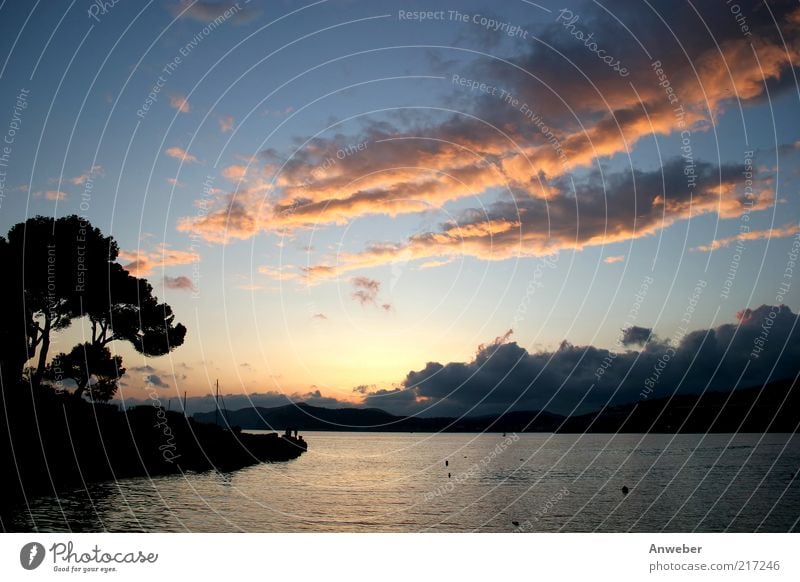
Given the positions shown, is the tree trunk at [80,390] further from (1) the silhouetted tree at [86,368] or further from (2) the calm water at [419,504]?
(2) the calm water at [419,504]

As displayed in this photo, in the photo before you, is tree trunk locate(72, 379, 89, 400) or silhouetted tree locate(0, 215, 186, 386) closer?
silhouetted tree locate(0, 215, 186, 386)

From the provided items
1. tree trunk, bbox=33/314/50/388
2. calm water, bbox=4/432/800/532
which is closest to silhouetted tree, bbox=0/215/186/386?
tree trunk, bbox=33/314/50/388

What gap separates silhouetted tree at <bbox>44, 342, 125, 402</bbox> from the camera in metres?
57.3

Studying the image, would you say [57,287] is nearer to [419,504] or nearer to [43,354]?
[43,354]

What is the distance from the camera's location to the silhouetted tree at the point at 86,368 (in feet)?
188

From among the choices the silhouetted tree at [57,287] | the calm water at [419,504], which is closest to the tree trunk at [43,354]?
the silhouetted tree at [57,287]

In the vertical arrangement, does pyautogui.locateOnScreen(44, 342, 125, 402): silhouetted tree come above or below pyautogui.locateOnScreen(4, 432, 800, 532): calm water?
above

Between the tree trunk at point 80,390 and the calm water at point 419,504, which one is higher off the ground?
the tree trunk at point 80,390

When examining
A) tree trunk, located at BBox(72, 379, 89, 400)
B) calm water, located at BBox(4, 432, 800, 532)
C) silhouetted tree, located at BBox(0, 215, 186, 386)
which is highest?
silhouetted tree, located at BBox(0, 215, 186, 386)

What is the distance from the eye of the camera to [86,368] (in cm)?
5938

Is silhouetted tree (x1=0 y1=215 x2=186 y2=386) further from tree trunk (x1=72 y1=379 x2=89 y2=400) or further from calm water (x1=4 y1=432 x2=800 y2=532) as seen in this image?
calm water (x1=4 y1=432 x2=800 y2=532)

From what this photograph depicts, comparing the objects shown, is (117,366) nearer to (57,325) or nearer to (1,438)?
(57,325)
